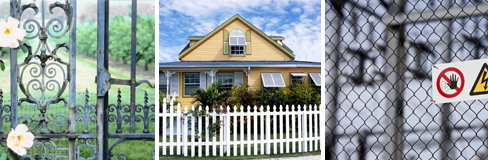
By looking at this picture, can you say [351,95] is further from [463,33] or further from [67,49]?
[67,49]

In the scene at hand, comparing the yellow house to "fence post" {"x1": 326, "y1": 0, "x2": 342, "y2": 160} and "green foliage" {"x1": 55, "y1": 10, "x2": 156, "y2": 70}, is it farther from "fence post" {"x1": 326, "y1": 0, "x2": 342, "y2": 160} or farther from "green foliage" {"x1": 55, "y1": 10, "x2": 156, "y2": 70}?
"fence post" {"x1": 326, "y1": 0, "x2": 342, "y2": 160}

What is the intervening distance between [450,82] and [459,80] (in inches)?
1.3

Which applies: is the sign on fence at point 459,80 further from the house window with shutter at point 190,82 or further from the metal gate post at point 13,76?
the house window with shutter at point 190,82

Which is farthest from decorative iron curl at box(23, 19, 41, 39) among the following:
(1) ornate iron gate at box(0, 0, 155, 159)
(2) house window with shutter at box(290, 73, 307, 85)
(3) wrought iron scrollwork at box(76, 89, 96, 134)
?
(2) house window with shutter at box(290, 73, 307, 85)

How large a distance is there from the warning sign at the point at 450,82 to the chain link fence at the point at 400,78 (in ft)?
0.12

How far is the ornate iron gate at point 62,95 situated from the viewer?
4.48ft

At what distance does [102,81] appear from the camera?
1.36 m

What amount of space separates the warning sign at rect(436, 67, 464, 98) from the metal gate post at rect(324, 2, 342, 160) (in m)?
0.39

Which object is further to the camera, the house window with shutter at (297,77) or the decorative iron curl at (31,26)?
the house window with shutter at (297,77)

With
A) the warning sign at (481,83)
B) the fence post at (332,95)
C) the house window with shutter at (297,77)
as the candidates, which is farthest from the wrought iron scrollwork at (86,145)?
the house window with shutter at (297,77)

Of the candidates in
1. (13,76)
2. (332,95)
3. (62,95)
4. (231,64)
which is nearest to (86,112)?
(62,95)

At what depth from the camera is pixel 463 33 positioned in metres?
0.93

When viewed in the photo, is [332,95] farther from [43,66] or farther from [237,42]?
[237,42]

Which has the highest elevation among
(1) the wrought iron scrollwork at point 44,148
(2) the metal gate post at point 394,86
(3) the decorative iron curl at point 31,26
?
(3) the decorative iron curl at point 31,26
